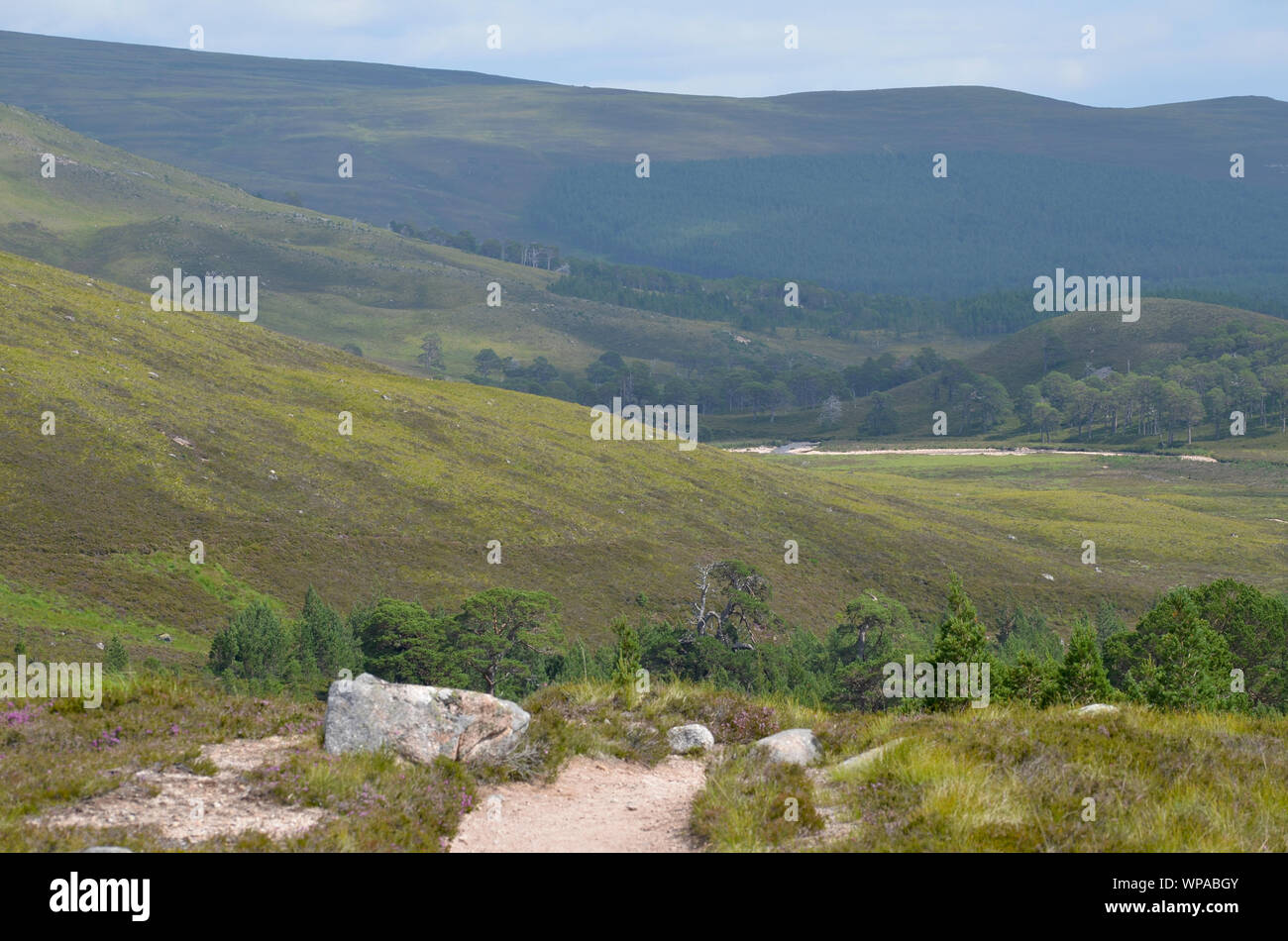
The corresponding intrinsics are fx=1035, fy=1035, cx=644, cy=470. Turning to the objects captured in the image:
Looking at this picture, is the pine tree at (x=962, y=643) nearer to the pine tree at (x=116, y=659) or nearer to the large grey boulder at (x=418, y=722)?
the large grey boulder at (x=418, y=722)

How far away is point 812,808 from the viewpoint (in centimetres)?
1225

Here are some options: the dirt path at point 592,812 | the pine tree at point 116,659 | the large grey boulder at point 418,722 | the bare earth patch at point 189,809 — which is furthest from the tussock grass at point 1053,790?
the pine tree at point 116,659

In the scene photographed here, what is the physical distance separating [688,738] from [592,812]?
11.6ft

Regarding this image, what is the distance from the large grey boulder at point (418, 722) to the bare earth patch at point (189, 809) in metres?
1.20

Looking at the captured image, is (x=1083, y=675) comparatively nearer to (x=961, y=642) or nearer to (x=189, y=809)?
(x=961, y=642)

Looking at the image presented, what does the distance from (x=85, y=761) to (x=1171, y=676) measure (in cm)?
2556

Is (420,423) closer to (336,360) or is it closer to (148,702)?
(336,360)

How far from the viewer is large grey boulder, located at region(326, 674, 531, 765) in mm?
14094

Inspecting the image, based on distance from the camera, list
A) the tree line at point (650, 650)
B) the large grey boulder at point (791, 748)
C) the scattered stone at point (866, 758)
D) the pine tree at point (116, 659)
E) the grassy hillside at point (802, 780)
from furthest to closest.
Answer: the tree line at point (650, 650) → the pine tree at point (116, 659) → the large grey boulder at point (791, 748) → the scattered stone at point (866, 758) → the grassy hillside at point (802, 780)

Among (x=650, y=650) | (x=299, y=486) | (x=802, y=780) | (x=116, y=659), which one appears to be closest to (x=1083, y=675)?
(x=802, y=780)

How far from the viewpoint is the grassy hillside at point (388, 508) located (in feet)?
198

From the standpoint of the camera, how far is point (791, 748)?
1495 centimetres

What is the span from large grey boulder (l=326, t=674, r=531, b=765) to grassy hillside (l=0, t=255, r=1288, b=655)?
38884mm
